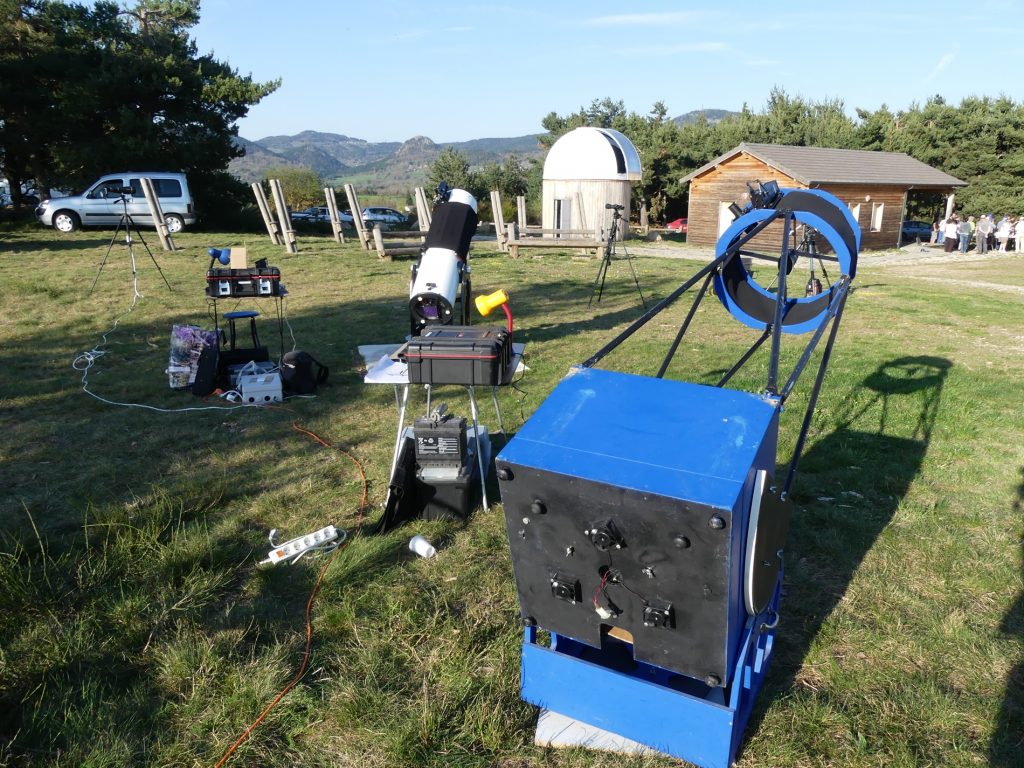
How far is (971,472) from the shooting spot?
16.2 feet

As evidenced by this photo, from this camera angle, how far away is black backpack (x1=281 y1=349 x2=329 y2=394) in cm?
657

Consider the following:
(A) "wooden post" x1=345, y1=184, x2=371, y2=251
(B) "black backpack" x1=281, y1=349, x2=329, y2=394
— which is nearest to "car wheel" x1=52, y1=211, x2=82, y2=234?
(A) "wooden post" x1=345, y1=184, x2=371, y2=251

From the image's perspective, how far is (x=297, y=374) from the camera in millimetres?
6602

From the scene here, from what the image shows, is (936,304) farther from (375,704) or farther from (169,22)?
(169,22)

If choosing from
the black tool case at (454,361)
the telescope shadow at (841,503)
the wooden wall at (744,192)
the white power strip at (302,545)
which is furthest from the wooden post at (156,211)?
the wooden wall at (744,192)

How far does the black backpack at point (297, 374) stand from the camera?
259 inches

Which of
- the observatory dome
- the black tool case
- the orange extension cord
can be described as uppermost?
the observatory dome

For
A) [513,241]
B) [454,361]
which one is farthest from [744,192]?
[454,361]

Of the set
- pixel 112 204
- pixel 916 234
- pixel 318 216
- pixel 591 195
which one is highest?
pixel 112 204

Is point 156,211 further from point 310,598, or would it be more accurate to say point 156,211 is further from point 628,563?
point 628,563

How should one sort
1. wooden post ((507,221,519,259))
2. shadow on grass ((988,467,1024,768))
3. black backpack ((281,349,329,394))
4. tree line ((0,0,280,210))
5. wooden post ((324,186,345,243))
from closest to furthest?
shadow on grass ((988,467,1024,768)), black backpack ((281,349,329,394)), wooden post ((507,221,519,259)), wooden post ((324,186,345,243)), tree line ((0,0,280,210))

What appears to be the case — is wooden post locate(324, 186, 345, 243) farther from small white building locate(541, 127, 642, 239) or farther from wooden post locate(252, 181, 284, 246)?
small white building locate(541, 127, 642, 239)

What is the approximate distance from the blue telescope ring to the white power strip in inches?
102

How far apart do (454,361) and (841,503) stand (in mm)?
2696
